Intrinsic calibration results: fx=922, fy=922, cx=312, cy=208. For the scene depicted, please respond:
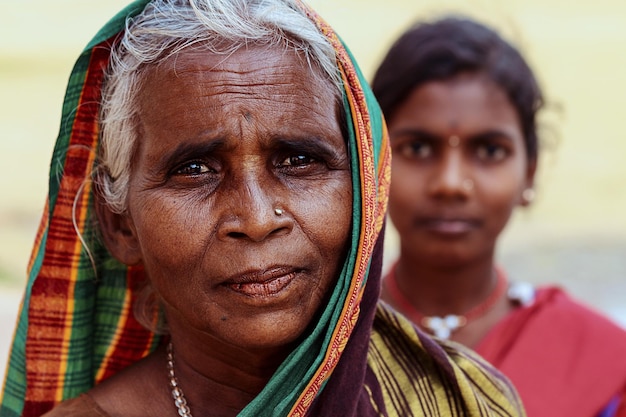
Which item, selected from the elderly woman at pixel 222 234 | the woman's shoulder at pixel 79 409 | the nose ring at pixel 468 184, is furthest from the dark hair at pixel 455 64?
the woman's shoulder at pixel 79 409

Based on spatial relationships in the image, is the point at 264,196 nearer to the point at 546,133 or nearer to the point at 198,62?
the point at 198,62

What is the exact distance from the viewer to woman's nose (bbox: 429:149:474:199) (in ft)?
10.9

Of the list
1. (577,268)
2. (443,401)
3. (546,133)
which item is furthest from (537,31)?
(443,401)

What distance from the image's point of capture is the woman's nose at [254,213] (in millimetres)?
1845

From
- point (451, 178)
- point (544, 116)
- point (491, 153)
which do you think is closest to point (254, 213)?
point (451, 178)

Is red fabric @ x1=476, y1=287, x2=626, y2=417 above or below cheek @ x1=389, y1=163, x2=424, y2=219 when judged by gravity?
below

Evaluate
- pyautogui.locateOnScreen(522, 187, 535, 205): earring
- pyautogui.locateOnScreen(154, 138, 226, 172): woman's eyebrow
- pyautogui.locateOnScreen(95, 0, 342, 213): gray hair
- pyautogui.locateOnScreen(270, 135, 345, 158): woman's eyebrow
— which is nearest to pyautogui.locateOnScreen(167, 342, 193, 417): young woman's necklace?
pyautogui.locateOnScreen(95, 0, 342, 213): gray hair

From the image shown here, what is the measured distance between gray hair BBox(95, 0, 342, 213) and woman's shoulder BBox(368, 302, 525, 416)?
2.06 ft

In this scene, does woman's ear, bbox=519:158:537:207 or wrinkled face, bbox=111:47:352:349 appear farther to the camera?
woman's ear, bbox=519:158:537:207

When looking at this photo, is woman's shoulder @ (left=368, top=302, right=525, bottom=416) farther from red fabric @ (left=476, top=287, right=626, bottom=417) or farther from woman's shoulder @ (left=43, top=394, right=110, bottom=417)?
red fabric @ (left=476, top=287, right=626, bottom=417)

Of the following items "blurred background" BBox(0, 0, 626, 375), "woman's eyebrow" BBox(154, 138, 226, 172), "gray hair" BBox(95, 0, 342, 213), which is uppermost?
"gray hair" BBox(95, 0, 342, 213)

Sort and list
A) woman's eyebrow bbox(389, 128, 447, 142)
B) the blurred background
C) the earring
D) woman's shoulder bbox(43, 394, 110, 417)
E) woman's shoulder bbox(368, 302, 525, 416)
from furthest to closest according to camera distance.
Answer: the blurred background → the earring → woman's eyebrow bbox(389, 128, 447, 142) → woman's shoulder bbox(368, 302, 525, 416) → woman's shoulder bbox(43, 394, 110, 417)

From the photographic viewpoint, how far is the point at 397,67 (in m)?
3.59

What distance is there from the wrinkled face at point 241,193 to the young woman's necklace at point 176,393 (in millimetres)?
215
